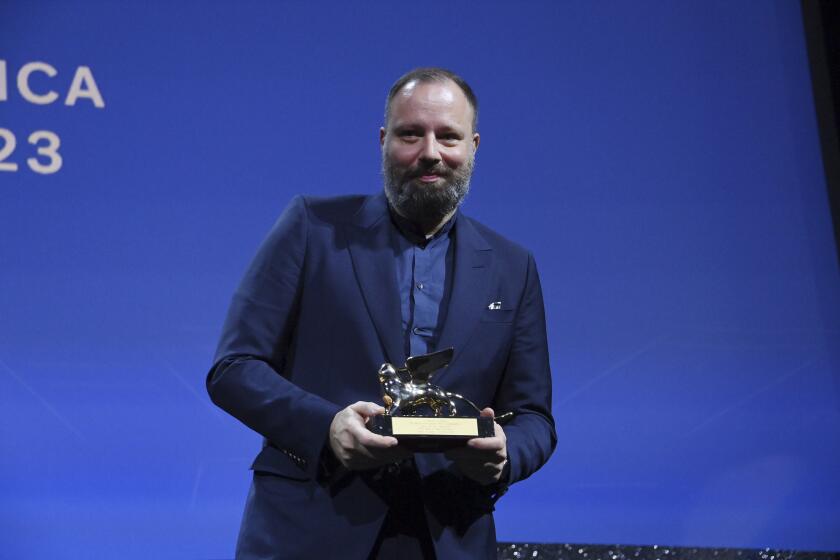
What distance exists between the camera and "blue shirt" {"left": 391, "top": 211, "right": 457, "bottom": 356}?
1.44 metres

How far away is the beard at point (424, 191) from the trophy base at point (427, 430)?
1.36 ft

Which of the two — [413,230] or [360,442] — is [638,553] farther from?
[360,442]

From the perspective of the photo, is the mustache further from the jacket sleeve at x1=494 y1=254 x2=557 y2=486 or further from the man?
the jacket sleeve at x1=494 y1=254 x2=557 y2=486

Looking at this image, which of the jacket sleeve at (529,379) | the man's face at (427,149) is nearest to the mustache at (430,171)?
the man's face at (427,149)

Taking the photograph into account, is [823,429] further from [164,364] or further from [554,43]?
[164,364]

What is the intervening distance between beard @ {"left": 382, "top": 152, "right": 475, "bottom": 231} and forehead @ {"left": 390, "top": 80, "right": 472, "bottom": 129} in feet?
0.22

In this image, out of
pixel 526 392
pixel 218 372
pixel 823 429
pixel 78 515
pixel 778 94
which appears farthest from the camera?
pixel 778 94

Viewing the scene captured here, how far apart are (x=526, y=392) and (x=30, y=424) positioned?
1.38 metres

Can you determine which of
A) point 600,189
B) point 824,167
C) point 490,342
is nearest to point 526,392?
point 490,342

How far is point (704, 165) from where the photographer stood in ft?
8.51

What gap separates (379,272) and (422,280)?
3.2 inches

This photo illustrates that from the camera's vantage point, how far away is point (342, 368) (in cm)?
141

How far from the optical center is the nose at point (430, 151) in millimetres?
1498

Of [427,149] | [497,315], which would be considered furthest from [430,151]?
[497,315]
